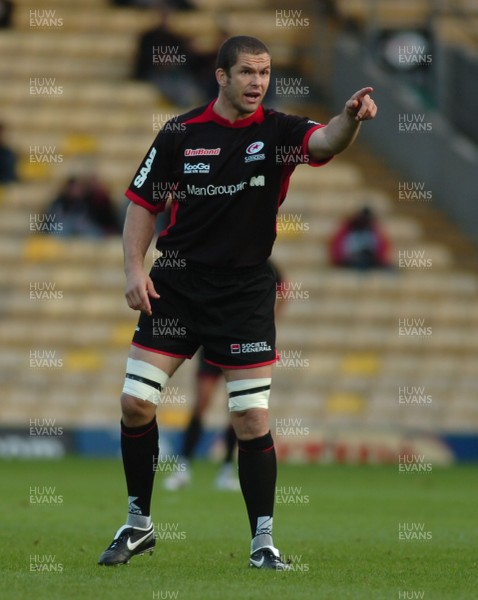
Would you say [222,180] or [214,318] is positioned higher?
[222,180]

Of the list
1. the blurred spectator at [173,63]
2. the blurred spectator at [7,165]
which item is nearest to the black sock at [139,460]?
the blurred spectator at [7,165]

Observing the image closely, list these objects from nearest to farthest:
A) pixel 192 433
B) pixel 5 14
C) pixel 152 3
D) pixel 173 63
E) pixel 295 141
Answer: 1. pixel 295 141
2. pixel 192 433
3. pixel 173 63
4. pixel 5 14
5. pixel 152 3

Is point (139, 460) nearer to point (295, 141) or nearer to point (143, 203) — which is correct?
point (143, 203)

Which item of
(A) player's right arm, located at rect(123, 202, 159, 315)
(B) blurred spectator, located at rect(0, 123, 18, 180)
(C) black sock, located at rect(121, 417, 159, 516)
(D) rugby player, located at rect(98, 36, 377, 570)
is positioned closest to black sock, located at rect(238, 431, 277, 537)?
(D) rugby player, located at rect(98, 36, 377, 570)

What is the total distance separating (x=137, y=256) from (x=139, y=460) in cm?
97

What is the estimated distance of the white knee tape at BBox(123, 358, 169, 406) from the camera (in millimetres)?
6914

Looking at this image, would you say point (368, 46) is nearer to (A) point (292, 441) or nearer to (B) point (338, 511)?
(A) point (292, 441)

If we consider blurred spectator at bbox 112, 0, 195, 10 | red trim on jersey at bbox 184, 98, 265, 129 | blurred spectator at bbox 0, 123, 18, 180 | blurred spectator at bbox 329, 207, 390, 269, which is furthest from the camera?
blurred spectator at bbox 112, 0, 195, 10

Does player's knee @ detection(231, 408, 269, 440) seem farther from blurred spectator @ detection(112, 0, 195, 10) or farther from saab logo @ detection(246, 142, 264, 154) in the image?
blurred spectator @ detection(112, 0, 195, 10)

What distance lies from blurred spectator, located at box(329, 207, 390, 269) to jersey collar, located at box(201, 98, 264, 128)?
12127 millimetres

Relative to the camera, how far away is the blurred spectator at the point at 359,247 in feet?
63.0

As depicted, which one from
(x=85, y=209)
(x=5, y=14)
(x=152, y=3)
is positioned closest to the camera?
(x=85, y=209)

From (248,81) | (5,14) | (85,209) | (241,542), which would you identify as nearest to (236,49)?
(248,81)

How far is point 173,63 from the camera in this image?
70.2 ft
